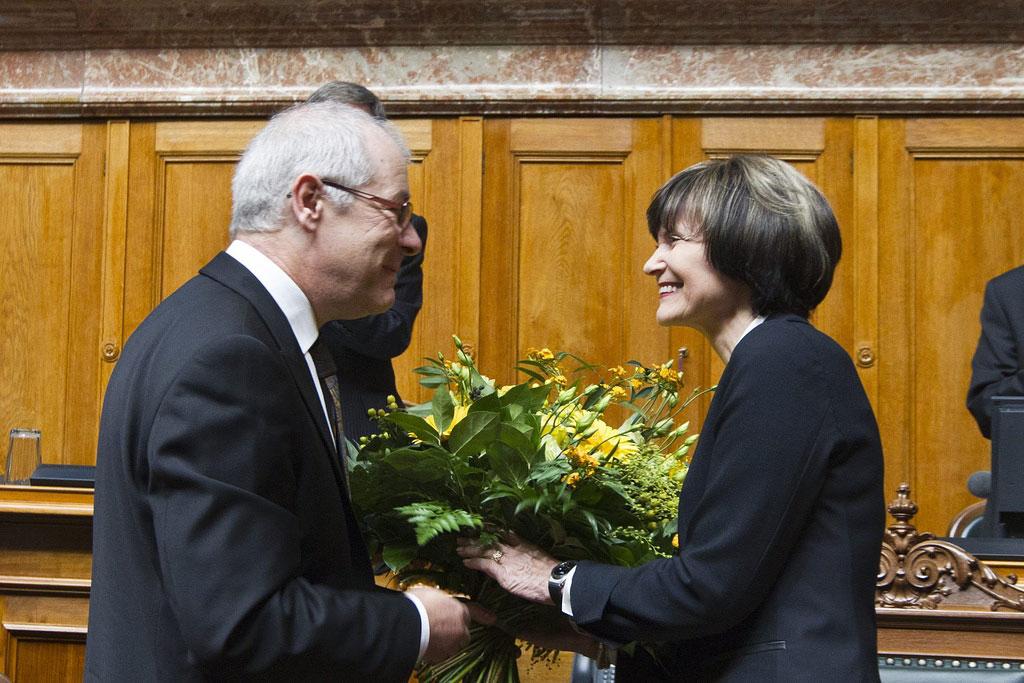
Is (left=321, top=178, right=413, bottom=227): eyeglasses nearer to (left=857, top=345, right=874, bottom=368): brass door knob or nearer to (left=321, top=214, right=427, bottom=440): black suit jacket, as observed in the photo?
(left=321, top=214, right=427, bottom=440): black suit jacket

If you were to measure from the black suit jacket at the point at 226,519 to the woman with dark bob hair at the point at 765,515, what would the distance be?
30cm

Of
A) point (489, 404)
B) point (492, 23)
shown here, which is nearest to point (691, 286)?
point (489, 404)

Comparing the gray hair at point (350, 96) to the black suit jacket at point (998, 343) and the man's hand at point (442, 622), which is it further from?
the black suit jacket at point (998, 343)

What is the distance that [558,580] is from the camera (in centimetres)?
177

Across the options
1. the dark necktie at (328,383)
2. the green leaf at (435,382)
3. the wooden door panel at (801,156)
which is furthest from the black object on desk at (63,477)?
the wooden door panel at (801,156)

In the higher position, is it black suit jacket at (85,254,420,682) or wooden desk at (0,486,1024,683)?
black suit jacket at (85,254,420,682)

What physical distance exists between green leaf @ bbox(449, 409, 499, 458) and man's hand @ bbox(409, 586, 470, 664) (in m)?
0.19

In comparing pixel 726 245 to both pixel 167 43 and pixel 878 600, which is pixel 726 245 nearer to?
pixel 878 600

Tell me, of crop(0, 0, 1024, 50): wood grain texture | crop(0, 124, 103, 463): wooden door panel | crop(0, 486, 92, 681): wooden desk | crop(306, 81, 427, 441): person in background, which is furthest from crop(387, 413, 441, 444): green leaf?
crop(0, 124, 103, 463): wooden door panel

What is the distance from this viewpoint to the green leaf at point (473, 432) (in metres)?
1.73

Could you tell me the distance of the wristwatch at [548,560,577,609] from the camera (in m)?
1.76

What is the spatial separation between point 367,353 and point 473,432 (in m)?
1.63

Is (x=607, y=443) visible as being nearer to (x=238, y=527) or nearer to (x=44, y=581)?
(x=238, y=527)

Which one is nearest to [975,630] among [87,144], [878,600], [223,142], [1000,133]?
[878,600]
